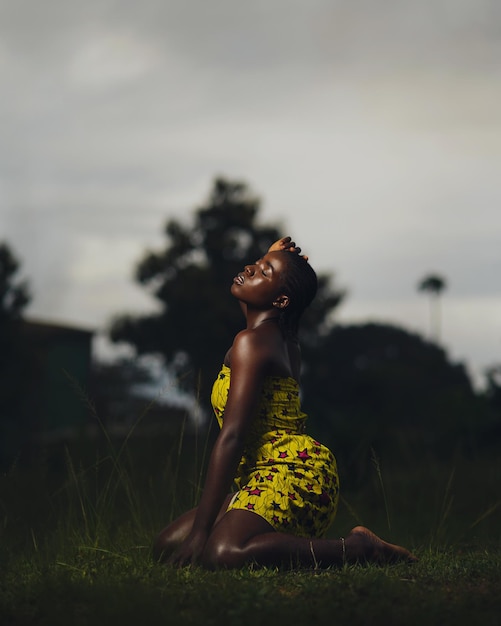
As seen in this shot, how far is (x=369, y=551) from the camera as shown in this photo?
186 inches

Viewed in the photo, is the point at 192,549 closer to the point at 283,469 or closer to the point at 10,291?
the point at 283,469

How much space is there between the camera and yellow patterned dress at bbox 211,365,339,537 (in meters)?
4.56

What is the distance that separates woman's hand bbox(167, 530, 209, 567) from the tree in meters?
23.7

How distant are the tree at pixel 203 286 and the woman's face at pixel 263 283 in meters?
23.4

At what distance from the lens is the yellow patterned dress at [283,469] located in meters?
4.56

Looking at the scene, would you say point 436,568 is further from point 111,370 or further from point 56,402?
point 111,370

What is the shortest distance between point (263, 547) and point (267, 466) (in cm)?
44

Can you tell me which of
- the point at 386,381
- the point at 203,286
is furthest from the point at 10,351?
the point at 386,381

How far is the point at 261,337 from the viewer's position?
185 inches

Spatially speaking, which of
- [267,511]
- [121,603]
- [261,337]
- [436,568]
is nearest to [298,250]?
[261,337]

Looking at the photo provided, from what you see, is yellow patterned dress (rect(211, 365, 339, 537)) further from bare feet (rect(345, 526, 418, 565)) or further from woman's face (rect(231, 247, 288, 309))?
woman's face (rect(231, 247, 288, 309))

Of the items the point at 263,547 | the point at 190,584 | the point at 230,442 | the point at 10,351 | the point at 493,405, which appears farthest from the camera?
the point at 10,351

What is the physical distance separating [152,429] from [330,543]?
4.77 metres

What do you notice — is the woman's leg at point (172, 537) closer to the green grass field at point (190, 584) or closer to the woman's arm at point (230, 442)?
the green grass field at point (190, 584)
